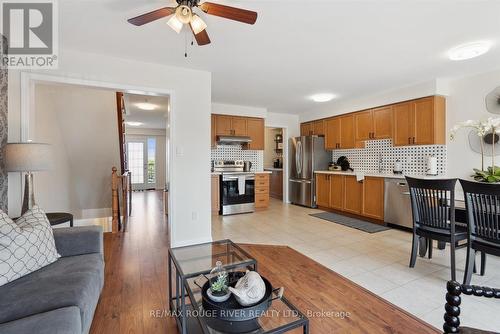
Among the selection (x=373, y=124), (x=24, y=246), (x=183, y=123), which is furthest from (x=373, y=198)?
(x=24, y=246)

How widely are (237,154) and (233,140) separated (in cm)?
62

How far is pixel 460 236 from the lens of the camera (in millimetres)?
2295

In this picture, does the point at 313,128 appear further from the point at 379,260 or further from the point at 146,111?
the point at 146,111

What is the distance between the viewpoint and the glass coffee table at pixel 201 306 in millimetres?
1124

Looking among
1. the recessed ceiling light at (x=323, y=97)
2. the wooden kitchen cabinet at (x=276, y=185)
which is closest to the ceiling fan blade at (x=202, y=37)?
the recessed ceiling light at (x=323, y=97)

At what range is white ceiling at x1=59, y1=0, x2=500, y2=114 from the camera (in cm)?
197

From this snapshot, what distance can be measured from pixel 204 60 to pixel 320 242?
288 centimetres

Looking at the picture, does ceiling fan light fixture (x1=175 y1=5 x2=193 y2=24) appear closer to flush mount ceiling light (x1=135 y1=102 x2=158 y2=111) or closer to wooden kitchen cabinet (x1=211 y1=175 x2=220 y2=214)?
wooden kitchen cabinet (x1=211 y1=175 x2=220 y2=214)

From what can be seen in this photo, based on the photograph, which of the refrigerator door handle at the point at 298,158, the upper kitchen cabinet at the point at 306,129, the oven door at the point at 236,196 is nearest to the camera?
the oven door at the point at 236,196

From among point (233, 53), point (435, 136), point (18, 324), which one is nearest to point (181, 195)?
point (233, 53)

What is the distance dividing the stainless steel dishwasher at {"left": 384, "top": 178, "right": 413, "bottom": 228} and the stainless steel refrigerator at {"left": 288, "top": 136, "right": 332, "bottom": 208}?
5.83 feet

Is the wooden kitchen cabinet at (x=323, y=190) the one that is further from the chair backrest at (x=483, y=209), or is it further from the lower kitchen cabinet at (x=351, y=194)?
the chair backrest at (x=483, y=209)

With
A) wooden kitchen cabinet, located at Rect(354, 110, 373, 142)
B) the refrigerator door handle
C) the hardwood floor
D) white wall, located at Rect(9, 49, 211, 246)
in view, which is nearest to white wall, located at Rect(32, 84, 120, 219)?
white wall, located at Rect(9, 49, 211, 246)

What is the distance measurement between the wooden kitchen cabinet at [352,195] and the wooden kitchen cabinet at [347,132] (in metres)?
0.71
